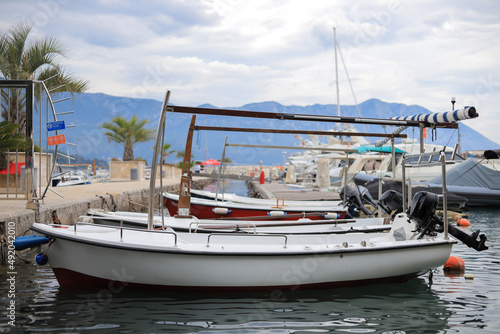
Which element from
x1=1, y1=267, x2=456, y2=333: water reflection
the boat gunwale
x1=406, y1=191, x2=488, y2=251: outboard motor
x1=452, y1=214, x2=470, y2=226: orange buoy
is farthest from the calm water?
x1=452, y1=214, x2=470, y2=226: orange buoy

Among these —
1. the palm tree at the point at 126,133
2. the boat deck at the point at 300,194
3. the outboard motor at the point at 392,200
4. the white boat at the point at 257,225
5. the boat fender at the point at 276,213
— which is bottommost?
the boat deck at the point at 300,194

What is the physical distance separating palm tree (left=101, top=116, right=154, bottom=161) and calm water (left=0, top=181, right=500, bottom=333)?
26.0 metres

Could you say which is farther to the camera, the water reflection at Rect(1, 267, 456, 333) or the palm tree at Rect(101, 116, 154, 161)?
the palm tree at Rect(101, 116, 154, 161)

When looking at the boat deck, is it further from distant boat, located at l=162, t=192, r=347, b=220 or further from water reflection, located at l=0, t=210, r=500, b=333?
water reflection, located at l=0, t=210, r=500, b=333

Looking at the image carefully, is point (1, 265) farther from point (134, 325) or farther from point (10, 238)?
point (134, 325)

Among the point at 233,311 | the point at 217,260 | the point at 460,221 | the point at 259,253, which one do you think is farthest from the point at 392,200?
the point at 460,221

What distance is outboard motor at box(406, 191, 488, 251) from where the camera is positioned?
6727 mm

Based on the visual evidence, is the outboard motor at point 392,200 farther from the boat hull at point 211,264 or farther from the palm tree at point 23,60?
the palm tree at point 23,60

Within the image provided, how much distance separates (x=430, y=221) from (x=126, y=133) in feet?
91.5

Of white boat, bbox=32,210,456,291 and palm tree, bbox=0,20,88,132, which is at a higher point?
palm tree, bbox=0,20,88,132

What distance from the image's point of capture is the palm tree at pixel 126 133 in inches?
1270

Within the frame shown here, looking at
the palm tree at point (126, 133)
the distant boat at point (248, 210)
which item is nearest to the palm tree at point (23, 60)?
the distant boat at point (248, 210)

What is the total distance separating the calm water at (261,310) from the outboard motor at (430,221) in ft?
2.42

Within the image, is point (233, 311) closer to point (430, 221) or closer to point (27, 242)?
point (27, 242)
